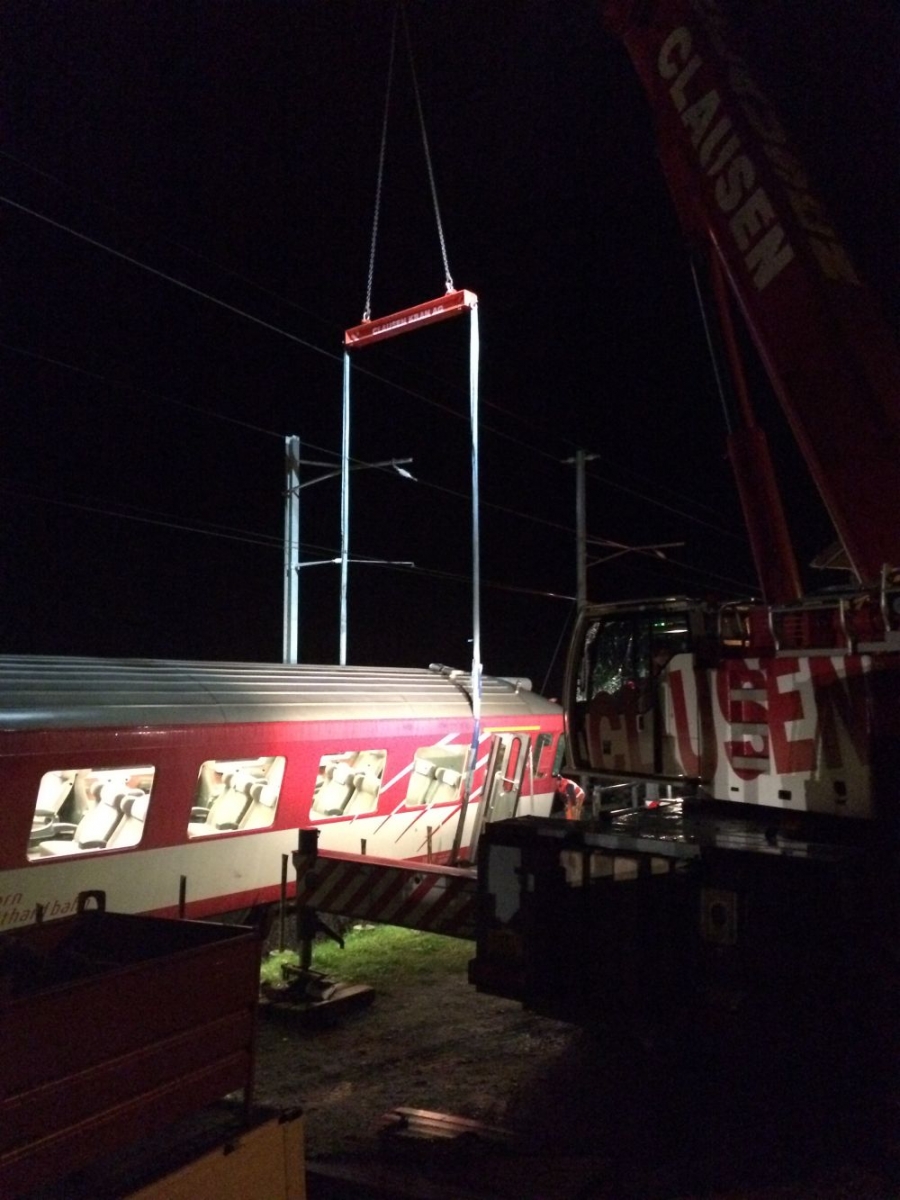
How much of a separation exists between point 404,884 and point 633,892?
1.99 m

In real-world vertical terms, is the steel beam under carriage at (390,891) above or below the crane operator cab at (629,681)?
below

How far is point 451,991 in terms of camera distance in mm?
7922

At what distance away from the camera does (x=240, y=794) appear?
32.2 ft

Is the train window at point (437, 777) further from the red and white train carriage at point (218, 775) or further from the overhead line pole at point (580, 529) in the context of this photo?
the overhead line pole at point (580, 529)

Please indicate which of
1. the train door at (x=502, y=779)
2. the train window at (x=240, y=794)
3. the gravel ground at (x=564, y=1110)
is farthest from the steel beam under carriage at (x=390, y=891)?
the train door at (x=502, y=779)

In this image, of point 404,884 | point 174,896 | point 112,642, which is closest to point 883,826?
point 404,884

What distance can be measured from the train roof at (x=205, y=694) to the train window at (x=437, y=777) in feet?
1.62

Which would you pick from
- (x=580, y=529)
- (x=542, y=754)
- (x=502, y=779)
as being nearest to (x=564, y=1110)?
(x=502, y=779)

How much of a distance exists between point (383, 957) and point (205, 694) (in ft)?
9.56

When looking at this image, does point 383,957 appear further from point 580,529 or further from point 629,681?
point 580,529

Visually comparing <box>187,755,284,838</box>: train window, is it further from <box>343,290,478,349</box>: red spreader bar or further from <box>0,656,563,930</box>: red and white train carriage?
<box>343,290,478,349</box>: red spreader bar

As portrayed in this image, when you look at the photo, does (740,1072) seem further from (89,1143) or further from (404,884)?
(89,1143)

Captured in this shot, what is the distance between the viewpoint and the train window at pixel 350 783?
431 inches

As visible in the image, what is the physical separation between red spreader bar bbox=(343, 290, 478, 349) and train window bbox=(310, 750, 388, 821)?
5.09 metres
